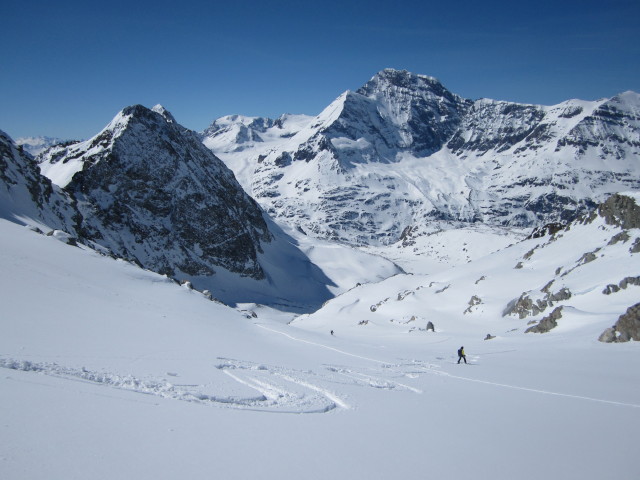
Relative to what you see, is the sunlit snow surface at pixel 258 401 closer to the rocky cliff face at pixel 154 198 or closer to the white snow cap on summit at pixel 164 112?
the rocky cliff face at pixel 154 198

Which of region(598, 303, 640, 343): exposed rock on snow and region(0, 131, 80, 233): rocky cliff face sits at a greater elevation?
region(0, 131, 80, 233): rocky cliff face

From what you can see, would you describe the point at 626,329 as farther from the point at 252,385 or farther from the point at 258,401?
the point at 258,401

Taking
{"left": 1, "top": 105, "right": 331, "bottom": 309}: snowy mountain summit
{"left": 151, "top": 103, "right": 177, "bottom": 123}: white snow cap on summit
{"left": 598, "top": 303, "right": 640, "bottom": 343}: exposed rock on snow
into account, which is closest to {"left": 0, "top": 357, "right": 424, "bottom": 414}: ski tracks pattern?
{"left": 598, "top": 303, "right": 640, "bottom": 343}: exposed rock on snow

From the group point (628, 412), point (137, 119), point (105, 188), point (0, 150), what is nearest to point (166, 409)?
point (628, 412)

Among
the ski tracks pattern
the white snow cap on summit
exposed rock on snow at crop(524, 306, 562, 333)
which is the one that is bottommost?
the ski tracks pattern

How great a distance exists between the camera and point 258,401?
427 inches

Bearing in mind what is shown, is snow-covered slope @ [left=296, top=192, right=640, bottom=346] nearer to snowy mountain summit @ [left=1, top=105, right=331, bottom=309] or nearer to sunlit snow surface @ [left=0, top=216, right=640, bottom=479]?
sunlit snow surface @ [left=0, top=216, right=640, bottom=479]

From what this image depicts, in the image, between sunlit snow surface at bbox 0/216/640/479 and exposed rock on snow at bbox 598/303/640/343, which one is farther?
exposed rock on snow at bbox 598/303/640/343

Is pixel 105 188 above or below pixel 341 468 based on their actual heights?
above

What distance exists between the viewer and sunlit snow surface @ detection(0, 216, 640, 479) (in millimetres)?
6688

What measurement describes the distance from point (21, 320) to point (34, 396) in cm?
828

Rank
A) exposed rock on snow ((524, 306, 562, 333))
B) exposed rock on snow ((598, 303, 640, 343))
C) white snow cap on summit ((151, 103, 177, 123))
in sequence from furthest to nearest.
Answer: white snow cap on summit ((151, 103, 177, 123)) < exposed rock on snow ((524, 306, 562, 333)) < exposed rock on snow ((598, 303, 640, 343))

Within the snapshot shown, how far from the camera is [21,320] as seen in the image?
14.4m

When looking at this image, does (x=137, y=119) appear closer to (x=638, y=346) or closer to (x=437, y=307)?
(x=437, y=307)
